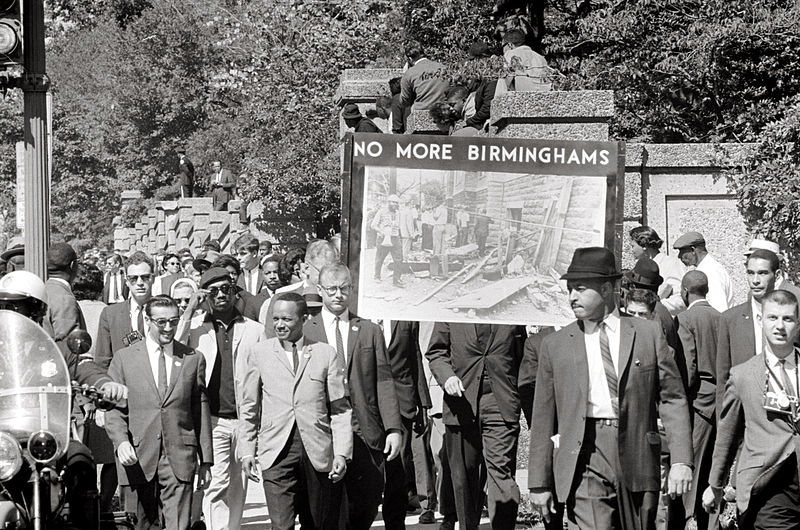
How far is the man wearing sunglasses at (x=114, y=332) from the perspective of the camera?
10.4 m

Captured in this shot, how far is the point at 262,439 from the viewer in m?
8.76

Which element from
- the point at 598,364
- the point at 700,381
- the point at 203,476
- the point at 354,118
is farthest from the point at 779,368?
the point at 354,118

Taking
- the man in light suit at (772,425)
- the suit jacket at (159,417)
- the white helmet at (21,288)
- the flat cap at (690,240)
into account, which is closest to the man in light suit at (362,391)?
the suit jacket at (159,417)

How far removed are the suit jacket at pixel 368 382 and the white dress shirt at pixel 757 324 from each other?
237 cm

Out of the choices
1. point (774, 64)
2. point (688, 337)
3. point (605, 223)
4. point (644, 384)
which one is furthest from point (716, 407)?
point (774, 64)

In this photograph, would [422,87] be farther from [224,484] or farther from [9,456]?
[9,456]

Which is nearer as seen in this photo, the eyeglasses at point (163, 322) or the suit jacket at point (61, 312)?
the eyeglasses at point (163, 322)

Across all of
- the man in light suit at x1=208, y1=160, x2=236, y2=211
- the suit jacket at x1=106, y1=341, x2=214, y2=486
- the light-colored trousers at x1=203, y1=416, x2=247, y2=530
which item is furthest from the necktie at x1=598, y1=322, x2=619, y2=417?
the man in light suit at x1=208, y1=160, x2=236, y2=211

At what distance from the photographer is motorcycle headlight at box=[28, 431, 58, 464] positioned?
267 inches

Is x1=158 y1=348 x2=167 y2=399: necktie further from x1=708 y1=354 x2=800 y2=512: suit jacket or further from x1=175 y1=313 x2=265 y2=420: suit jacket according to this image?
x1=708 y1=354 x2=800 y2=512: suit jacket

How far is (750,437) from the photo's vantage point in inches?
309

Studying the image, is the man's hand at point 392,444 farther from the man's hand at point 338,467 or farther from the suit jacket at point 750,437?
the suit jacket at point 750,437

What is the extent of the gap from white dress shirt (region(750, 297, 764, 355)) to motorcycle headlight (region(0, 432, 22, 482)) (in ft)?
16.0

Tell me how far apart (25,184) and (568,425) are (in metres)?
5.61
